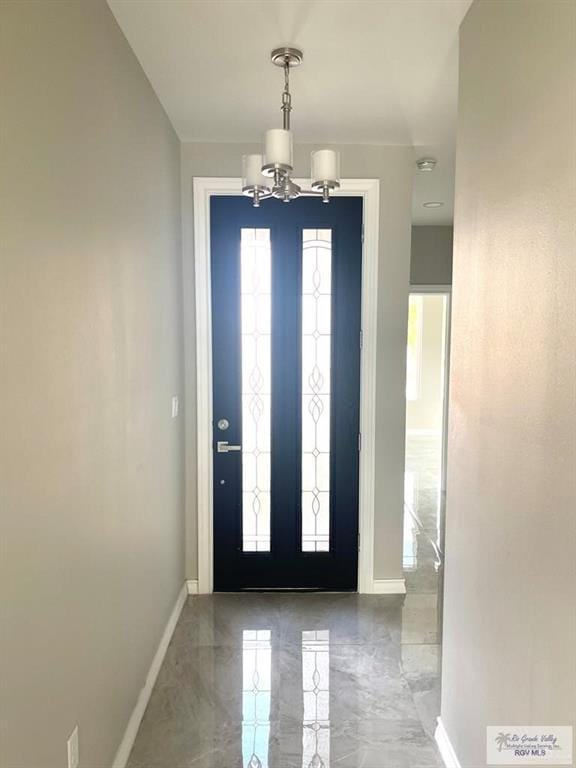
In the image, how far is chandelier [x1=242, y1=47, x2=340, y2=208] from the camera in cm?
183

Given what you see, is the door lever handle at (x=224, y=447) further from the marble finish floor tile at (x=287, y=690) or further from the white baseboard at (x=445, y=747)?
the white baseboard at (x=445, y=747)

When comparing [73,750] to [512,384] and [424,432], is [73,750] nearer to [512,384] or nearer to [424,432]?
[512,384]

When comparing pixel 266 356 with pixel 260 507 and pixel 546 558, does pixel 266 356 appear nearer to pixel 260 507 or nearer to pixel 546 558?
pixel 260 507

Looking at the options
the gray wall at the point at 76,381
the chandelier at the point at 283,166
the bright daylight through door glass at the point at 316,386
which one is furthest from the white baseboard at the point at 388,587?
the chandelier at the point at 283,166

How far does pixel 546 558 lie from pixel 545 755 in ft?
1.44

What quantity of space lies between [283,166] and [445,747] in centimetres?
212

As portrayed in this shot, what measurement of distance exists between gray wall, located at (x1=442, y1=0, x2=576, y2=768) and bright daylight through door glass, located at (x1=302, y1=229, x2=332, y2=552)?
132cm

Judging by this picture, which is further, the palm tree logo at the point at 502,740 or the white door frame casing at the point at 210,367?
the white door frame casing at the point at 210,367

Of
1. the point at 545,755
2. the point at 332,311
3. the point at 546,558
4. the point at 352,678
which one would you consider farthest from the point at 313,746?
the point at 332,311

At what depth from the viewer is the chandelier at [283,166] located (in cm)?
183

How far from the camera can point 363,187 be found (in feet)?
10.1

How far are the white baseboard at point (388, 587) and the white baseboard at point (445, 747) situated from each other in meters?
1.19
